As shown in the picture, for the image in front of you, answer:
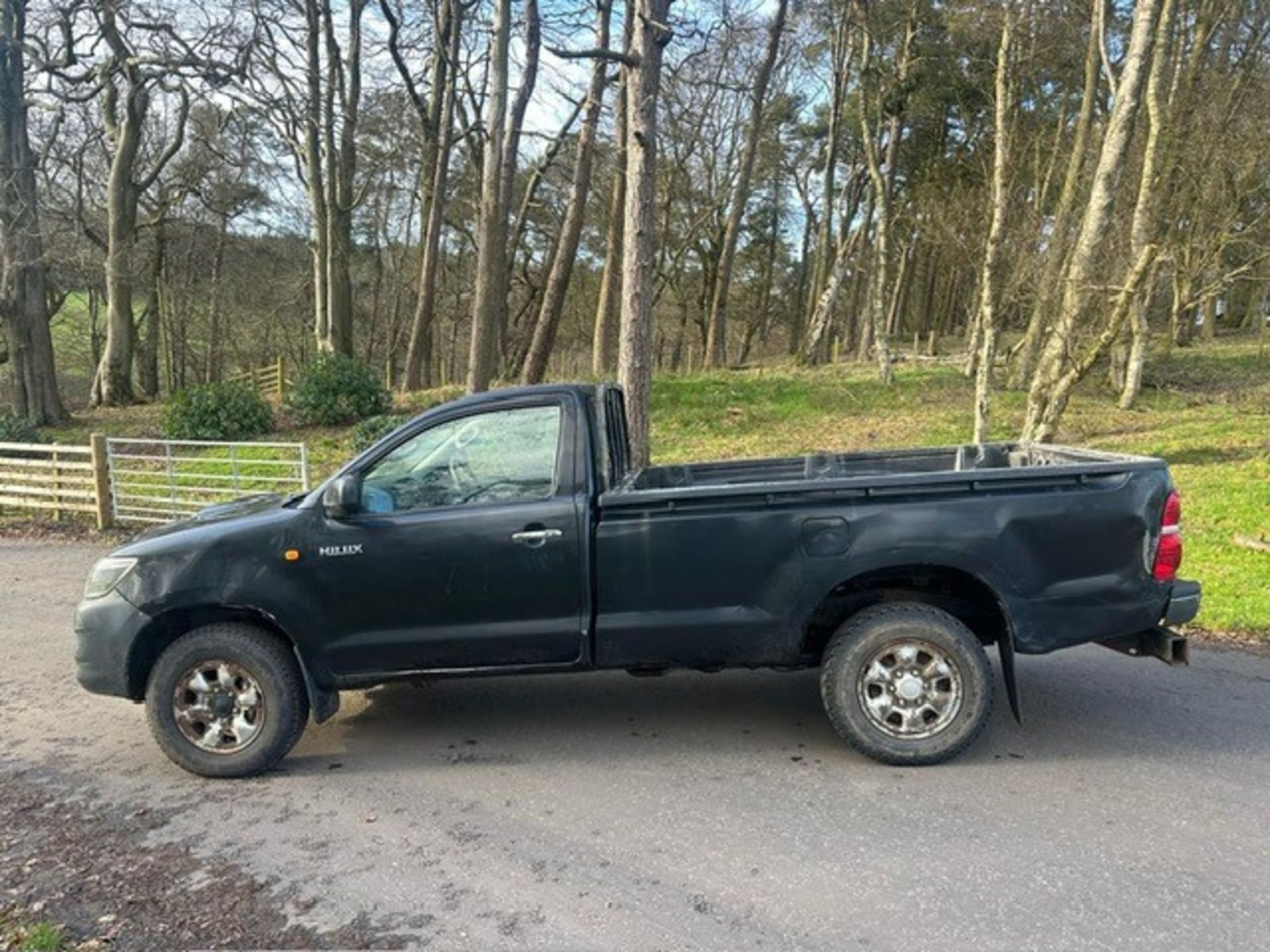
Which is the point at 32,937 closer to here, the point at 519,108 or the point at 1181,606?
the point at 1181,606

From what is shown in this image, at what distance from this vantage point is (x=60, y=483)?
465 inches

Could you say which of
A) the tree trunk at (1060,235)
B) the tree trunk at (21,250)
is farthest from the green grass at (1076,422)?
the tree trunk at (21,250)

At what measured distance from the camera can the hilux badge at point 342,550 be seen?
418 cm

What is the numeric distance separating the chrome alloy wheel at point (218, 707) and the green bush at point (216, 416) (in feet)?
45.0

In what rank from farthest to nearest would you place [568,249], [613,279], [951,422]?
[613,279] → [568,249] → [951,422]

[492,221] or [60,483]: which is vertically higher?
[492,221]

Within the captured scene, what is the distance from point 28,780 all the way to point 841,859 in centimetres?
392

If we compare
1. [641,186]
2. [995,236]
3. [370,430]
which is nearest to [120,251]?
[370,430]

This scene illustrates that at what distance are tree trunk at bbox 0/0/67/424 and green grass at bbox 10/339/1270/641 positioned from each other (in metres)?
1.15

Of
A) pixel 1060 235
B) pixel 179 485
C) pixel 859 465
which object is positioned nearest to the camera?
pixel 859 465

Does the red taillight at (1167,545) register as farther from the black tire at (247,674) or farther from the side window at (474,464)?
the black tire at (247,674)

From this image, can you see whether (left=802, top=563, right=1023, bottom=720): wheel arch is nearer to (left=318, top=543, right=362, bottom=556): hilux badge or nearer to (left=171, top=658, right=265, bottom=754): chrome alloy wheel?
(left=318, top=543, right=362, bottom=556): hilux badge

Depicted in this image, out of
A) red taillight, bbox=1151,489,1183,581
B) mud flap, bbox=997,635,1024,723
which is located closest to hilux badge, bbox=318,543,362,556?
mud flap, bbox=997,635,1024,723

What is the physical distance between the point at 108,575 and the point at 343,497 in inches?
50.4
